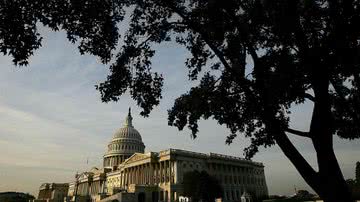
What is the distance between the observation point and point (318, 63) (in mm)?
11562

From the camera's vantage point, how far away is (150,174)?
347 feet

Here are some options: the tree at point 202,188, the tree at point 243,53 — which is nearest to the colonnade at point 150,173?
the tree at point 202,188

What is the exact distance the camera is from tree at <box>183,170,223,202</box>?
74875 millimetres

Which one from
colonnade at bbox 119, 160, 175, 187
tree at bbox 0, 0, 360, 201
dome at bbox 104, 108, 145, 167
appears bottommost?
tree at bbox 0, 0, 360, 201

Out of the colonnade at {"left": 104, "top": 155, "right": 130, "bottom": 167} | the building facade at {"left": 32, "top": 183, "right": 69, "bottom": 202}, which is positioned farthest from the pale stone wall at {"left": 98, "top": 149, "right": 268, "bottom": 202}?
the building facade at {"left": 32, "top": 183, "right": 69, "bottom": 202}

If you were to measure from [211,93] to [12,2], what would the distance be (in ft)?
24.6

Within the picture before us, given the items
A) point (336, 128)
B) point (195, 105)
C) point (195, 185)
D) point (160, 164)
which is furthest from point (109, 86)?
point (160, 164)

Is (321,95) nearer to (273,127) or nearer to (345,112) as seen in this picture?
(273,127)

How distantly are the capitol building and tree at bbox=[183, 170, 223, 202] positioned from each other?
18.7 ft

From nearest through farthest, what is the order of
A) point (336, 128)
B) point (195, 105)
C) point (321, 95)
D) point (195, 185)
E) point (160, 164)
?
1. point (321, 95)
2. point (195, 105)
3. point (336, 128)
4. point (195, 185)
5. point (160, 164)

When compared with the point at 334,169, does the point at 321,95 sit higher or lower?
higher

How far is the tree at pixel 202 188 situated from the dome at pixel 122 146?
2457 inches

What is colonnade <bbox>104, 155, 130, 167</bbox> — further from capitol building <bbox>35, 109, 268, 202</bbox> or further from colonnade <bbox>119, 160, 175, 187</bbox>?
colonnade <bbox>119, 160, 175, 187</bbox>

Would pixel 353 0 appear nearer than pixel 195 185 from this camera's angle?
Yes
